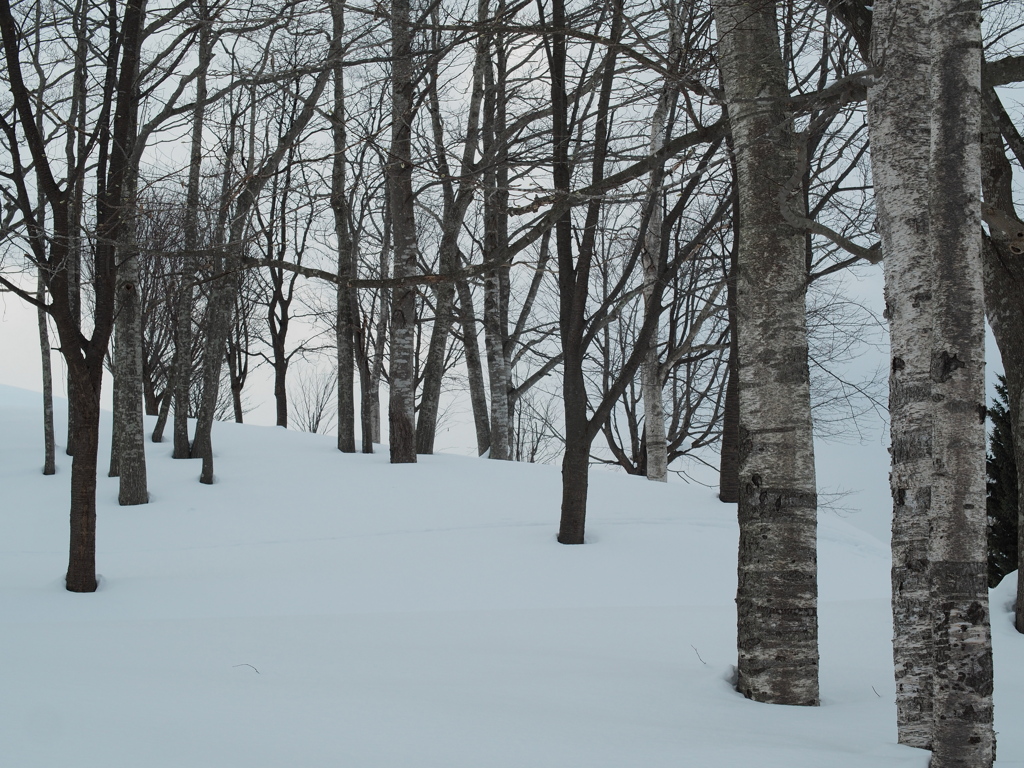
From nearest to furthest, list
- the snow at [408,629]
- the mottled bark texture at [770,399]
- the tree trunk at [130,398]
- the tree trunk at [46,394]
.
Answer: the snow at [408,629] → the mottled bark texture at [770,399] → the tree trunk at [130,398] → the tree trunk at [46,394]

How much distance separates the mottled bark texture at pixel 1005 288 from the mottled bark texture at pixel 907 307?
3.03 m

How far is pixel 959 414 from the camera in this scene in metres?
2.61

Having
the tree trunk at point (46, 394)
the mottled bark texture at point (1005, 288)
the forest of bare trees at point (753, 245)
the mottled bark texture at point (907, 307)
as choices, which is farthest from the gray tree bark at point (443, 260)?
the mottled bark texture at point (907, 307)

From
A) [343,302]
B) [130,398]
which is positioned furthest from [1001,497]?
[130,398]

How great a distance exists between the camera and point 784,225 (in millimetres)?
4238

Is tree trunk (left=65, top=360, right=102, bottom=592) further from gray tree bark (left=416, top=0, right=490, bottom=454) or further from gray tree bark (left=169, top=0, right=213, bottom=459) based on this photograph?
gray tree bark (left=416, top=0, right=490, bottom=454)

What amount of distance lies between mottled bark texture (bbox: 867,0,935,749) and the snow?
1.20 ft

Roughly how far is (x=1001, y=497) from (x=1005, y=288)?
518 centimetres

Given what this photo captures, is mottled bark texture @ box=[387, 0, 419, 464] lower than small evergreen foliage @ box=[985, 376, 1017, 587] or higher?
higher

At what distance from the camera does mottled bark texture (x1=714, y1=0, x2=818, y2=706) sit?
4.04 meters

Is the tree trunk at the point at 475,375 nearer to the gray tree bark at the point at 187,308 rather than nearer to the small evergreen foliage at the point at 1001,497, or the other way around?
the gray tree bark at the point at 187,308

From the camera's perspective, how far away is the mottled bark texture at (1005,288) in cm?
581

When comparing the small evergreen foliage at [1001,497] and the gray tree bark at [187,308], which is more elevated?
the gray tree bark at [187,308]

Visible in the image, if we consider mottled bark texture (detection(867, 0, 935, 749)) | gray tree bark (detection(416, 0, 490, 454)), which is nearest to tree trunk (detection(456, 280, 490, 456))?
gray tree bark (detection(416, 0, 490, 454))
